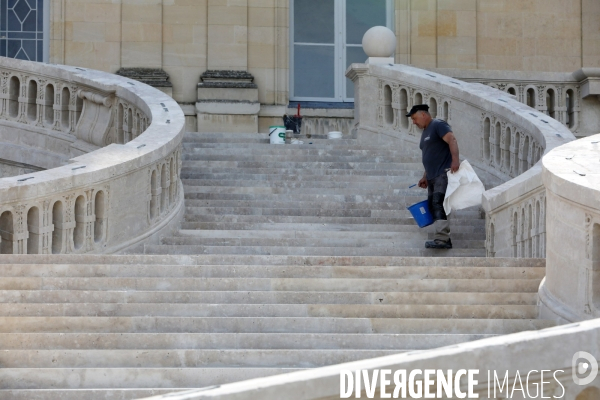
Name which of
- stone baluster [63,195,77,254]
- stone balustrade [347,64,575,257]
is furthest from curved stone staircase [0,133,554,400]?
stone baluster [63,195,77,254]

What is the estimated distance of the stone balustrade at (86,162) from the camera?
9.67m

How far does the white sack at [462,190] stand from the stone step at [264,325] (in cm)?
353

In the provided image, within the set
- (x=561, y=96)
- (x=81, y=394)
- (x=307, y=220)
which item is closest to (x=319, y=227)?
(x=307, y=220)

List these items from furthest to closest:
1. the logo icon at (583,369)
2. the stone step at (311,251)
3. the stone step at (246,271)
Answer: the stone step at (311,251), the stone step at (246,271), the logo icon at (583,369)

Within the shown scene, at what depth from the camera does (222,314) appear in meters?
7.84

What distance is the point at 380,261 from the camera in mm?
9086

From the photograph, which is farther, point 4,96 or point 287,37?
point 287,37

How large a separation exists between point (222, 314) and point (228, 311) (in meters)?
0.05

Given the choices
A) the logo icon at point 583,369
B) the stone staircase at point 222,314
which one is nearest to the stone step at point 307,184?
the stone staircase at point 222,314

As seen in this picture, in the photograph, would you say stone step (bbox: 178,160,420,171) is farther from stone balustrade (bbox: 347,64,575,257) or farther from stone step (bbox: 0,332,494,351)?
stone step (bbox: 0,332,494,351)

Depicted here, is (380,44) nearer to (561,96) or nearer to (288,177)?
(561,96)

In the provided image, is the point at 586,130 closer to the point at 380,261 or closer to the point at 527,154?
the point at 527,154

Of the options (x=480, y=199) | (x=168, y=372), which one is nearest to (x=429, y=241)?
(x=480, y=199)

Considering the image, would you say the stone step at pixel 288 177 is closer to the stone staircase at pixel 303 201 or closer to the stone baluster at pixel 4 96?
the stone staircase at pixel 303 201
